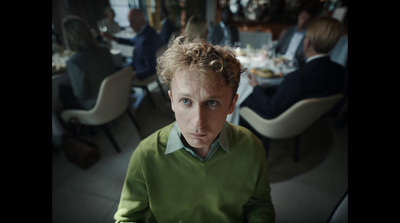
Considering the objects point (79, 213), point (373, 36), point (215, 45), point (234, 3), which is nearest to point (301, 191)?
point (373, 36)

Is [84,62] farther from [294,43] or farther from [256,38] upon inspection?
[256,38]

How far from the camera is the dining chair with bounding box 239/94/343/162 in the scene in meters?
1.38

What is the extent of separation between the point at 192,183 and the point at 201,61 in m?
0.42

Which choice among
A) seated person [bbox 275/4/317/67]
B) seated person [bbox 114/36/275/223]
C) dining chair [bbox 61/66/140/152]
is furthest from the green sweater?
seated person [bbox 275/4/317/67]

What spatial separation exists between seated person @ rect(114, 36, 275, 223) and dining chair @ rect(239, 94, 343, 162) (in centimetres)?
81

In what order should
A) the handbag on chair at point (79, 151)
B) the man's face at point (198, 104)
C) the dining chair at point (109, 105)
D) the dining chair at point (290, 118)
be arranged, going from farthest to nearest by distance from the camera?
the handbag on chair at point (79, 151)
the dining chair at point (109, 105)
the dining chair at point (290, 118)
the man's face at point (198, 104)

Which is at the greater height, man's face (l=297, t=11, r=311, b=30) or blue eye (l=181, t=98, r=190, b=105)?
man's face (l=297, t=11, r=311, b=30)

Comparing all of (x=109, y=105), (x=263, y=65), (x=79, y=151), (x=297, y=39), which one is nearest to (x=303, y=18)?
(x=297, y=39)

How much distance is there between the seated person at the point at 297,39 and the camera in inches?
106

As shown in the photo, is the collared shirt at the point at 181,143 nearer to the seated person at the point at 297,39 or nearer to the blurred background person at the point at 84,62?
the blurred background person at the point at 84,62

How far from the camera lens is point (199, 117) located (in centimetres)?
49

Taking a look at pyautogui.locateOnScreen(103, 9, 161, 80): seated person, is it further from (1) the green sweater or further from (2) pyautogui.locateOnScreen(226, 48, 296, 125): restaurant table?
(1) the green sweater

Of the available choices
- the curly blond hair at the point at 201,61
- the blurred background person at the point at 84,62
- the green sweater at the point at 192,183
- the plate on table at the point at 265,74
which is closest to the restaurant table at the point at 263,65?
the plate on table at the point at 265,74

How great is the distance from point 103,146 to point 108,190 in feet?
2.02
